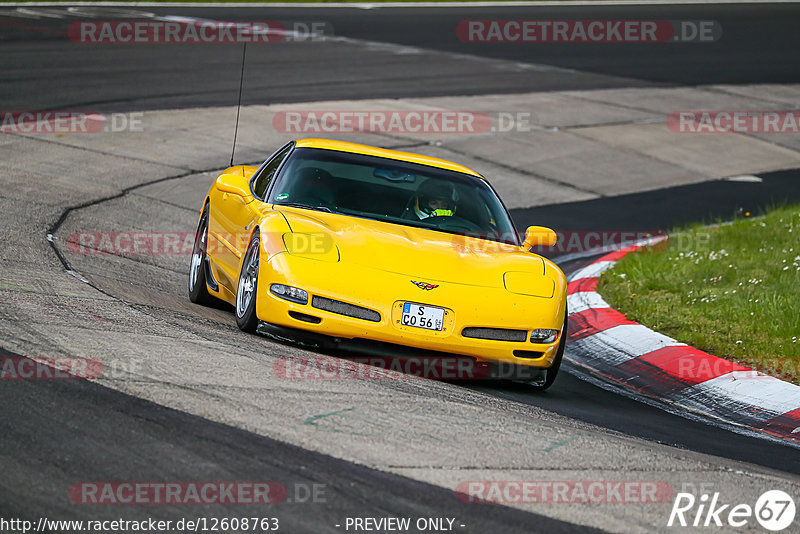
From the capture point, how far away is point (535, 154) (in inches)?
653

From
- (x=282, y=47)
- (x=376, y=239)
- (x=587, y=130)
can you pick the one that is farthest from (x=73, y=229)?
(x=282, y=47)

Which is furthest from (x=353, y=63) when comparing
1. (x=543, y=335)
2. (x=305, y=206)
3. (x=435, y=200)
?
(x=543, y=335)

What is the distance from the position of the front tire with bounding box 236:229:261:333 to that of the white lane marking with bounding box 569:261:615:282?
447 centimetres

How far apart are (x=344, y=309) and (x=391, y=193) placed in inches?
63.3

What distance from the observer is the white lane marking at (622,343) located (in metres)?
8.46

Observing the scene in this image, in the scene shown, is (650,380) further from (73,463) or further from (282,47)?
(282,47)

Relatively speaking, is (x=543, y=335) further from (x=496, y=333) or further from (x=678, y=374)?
(x=678, y=374)

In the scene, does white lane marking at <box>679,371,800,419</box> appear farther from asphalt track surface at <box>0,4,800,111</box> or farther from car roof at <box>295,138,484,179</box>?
asphalt track surface at <box>0,4,800,111</box>

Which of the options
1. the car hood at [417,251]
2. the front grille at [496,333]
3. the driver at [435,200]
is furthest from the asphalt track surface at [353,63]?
the front grille at [496,333]

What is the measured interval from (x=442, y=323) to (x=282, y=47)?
18565 mm

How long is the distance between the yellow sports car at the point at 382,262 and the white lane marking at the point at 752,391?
3.84 ft

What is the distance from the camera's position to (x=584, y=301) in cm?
992

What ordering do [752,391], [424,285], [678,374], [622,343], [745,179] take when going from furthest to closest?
[745,179] → [622,343] → [678,374] → [752,391] → [424,285]

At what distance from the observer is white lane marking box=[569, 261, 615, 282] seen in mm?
10978
